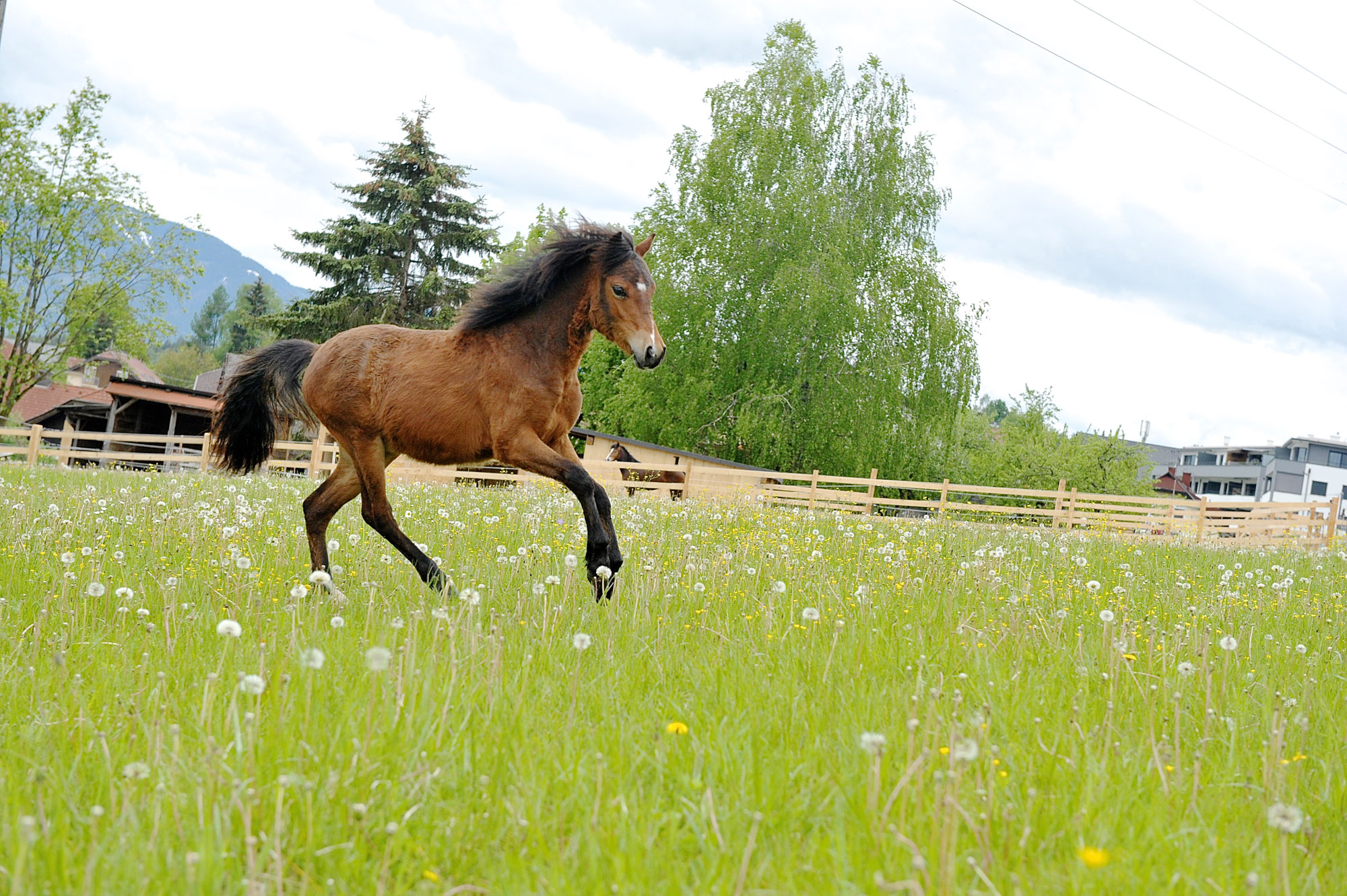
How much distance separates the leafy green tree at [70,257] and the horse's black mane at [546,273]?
4531 cm

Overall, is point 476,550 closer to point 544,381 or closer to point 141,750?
point 544,381

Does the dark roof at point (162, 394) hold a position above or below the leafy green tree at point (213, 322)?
below

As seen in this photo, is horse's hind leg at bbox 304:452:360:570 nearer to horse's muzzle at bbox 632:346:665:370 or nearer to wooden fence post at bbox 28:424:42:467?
horse's muzzle at bbox 632:346:665:370

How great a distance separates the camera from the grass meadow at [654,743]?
1995 mm

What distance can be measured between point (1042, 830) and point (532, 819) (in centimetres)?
118

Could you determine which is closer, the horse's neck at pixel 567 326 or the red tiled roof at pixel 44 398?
the horse's neck at pixel 567 326

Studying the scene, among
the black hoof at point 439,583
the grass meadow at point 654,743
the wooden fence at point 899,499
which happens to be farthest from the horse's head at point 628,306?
the wooden fence at point 899,499

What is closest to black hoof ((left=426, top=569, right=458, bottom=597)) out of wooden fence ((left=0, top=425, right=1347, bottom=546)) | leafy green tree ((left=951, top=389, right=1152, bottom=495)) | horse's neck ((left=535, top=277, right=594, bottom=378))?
horse's neck ((left=535, top=277, right=594, bottom=378))

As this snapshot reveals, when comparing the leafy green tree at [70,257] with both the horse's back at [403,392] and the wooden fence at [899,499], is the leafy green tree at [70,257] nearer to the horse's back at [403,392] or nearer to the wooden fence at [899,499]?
the wooden fence at [899,499]

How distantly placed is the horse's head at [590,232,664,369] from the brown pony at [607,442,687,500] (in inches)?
838

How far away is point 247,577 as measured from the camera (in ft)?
18.3

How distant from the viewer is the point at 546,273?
21.0ft

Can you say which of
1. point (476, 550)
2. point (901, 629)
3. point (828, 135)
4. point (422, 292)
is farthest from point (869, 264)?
point (901, 629)

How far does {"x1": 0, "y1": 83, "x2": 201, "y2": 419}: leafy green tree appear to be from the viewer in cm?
4628
